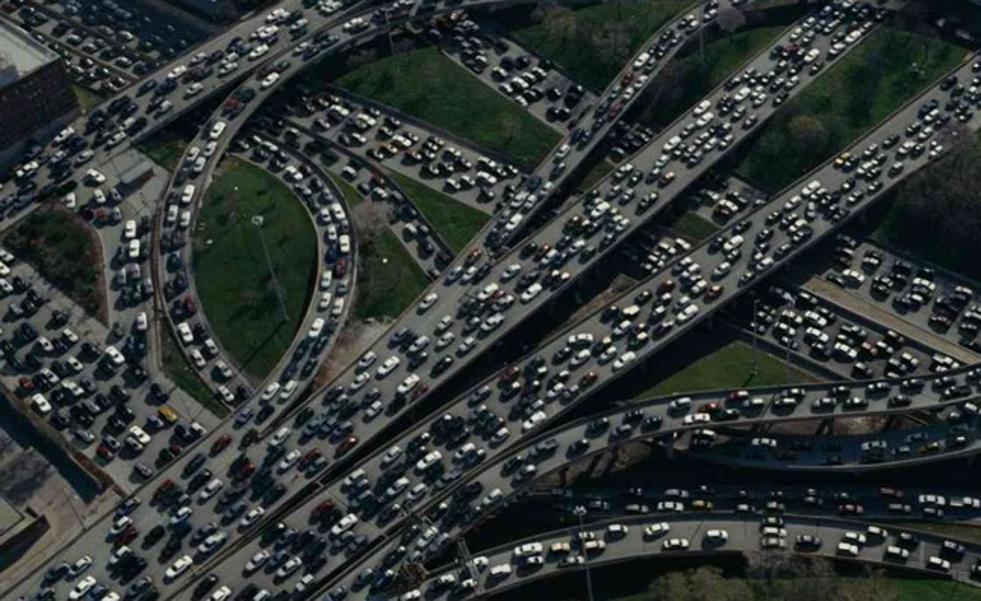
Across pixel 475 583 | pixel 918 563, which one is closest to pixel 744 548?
pixel 918 563

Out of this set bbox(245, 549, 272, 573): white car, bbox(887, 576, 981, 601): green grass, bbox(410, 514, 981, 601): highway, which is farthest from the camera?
bbox(245, 549, 272, 573): white car

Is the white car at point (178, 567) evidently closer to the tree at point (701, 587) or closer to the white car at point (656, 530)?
the white car at point (656, 530)

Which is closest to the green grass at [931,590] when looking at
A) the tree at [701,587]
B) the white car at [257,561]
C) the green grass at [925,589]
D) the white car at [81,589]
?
the green grass at [925,589]

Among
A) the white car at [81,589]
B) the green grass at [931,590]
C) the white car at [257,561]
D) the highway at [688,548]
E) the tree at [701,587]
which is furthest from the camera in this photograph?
the white car at [81,589]

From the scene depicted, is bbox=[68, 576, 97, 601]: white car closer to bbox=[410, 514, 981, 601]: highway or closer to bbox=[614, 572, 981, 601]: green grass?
bbox=[410, 514, 981, 601]: highway

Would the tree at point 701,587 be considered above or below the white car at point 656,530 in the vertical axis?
below

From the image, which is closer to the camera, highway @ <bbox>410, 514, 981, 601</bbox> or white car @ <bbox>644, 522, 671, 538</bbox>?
highway @ <bbox>410, 514, 981, 601</bbox>

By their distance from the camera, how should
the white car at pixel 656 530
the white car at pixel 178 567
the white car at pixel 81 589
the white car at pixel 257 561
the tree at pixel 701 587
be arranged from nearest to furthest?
1. the tree at pixel 701 587
2. the white car at pixel 257 561
3. the white car at pixel 81 589
4. the white car at pixel 656 530
5. the white car at pixel 178 567

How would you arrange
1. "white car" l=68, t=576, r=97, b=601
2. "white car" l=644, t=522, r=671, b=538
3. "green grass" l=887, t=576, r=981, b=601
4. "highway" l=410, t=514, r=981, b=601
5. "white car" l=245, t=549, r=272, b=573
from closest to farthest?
"green grass" l=887, t=576, r=981, b=601 → "highway" l=410, t=514, r=981, b=601 → "white car" l=245, t=549, r=272, b=573 → "white car" l=68, t=576, r=97, b=601 → "white car" l=644, t=522, r=671, b=538

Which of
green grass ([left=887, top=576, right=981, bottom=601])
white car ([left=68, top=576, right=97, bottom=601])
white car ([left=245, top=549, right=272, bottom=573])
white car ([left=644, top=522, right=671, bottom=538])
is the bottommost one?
white car ([left=68, top=576, right=97, bottom=601])

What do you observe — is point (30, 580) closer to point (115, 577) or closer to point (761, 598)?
point (115, 577)

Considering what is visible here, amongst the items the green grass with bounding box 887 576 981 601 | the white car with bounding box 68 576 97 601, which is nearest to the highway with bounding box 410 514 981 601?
the green grass with bounding box 887 576 981 601
